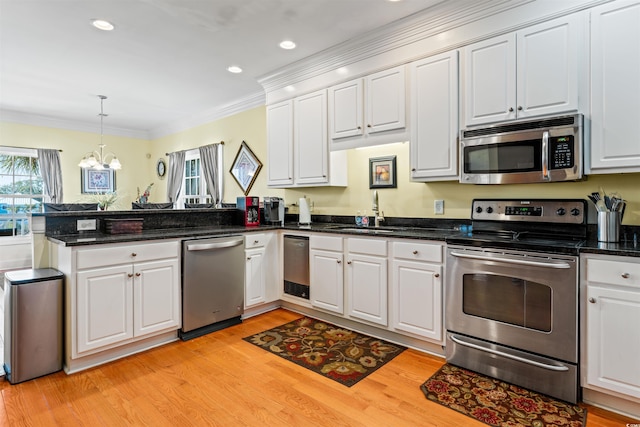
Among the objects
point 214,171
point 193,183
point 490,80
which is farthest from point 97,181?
point 490,80

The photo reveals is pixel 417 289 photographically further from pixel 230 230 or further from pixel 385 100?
pixel 230 230

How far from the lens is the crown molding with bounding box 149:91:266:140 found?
5215mm

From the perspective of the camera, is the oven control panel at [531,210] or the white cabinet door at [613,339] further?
the oven control panel at [531,210]

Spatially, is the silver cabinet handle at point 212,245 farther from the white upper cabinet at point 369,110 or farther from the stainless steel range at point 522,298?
the stainless steel range at point 522,298

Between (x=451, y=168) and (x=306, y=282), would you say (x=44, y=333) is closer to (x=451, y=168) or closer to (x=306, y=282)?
(x=306, y=282)

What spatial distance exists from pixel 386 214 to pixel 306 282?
1076mm

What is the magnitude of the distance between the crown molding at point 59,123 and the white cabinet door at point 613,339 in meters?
8.05

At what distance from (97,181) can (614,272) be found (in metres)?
8.00

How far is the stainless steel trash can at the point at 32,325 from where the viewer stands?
233 centimetres

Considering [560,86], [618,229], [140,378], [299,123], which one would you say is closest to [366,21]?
[299,123]

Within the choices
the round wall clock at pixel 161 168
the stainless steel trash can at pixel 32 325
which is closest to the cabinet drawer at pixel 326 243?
the stainless steel trash can at pixel 32 325

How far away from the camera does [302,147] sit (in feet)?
13.1

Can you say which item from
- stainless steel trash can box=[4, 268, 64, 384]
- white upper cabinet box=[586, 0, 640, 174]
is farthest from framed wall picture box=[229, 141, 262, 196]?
white upper cabinet box=[586, 0, 640, 174]

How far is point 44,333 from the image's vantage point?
7.96 ft
